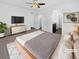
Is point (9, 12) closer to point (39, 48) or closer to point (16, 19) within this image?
point (16, 19)

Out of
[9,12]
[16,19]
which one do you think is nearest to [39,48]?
[9,12]

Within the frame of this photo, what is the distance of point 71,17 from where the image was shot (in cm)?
665

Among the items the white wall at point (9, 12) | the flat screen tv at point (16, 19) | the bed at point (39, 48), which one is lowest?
the bed at point (39, 48)

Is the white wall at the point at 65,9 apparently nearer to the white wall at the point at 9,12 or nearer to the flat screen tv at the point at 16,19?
the white wall at the point at 9,12

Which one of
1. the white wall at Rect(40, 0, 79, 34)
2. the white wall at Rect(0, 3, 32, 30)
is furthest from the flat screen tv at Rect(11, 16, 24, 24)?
the white wall at Rect(40, 0, 79, 34)

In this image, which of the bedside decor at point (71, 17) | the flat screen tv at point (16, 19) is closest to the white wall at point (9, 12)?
the flat screen tv at point (16, 19)

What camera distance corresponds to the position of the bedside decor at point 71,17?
6480mm

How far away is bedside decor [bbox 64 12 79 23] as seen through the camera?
6.48 meters

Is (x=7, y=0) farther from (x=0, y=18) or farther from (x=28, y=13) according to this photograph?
(x=28, y=13)

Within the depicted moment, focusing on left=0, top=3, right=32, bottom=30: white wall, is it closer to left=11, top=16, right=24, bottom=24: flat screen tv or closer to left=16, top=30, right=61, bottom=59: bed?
left=11, top=16, right=24, bottom=24: flat screen tv

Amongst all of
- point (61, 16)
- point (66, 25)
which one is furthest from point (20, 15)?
point (66, 25)

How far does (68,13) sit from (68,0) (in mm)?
Result: 942

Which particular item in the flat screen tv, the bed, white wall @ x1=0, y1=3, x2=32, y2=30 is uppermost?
white wall @ x1=0, y1=3, x2=32, y2=30

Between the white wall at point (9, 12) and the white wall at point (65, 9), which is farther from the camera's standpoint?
the white wall at point (9, 12)
